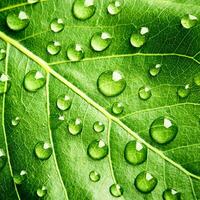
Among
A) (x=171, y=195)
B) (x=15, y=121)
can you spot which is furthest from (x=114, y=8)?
(x=171, y=195)

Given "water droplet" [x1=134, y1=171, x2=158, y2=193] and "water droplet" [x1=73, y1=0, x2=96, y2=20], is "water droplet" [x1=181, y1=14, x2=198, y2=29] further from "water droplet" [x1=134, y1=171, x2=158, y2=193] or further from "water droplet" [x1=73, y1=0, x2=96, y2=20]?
"water droplet" [x1=134, y1=171, x2=158, y2=193]

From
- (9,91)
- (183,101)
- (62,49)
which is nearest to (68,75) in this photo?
(62,49)

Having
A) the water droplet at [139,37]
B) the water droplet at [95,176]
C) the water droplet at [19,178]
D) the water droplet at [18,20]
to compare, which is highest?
the water droplet at [139,37]

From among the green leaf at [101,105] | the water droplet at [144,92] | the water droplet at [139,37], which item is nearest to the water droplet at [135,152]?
the green leaf at [101,105]

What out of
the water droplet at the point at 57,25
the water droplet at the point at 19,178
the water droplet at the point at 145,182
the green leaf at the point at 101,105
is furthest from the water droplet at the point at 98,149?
the water droplet at the point at 57,25

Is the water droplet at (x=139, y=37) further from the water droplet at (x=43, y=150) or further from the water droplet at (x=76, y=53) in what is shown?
the water droplet at (x=43, y=150)

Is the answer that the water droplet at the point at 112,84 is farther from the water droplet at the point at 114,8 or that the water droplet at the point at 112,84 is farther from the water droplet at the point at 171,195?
the water droplet at the point at 171,195

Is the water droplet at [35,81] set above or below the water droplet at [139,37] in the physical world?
below
